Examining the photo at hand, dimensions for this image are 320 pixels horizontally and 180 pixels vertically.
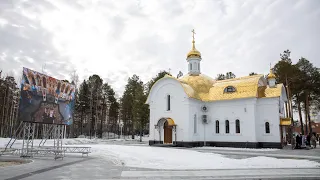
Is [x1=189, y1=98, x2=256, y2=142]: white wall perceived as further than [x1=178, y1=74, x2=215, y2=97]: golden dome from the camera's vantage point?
No

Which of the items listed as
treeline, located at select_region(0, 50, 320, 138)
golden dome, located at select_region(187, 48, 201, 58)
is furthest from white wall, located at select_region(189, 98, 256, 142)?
treeline, located at select_region(0, 50, 320, 138)

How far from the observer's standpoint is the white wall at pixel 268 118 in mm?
24109

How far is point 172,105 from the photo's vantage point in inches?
1067

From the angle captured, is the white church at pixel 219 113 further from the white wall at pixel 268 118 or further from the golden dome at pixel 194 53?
the golden dome at pixel 194 53

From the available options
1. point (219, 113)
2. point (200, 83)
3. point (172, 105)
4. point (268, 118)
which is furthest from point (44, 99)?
point (268, 118)

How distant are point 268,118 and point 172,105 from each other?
9.95 metres

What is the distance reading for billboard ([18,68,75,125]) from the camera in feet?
46.1

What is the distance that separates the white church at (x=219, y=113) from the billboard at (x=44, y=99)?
1248cm

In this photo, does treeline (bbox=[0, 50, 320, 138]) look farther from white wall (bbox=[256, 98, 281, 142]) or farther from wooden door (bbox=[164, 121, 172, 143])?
wooden door (bbox=[164, 121, 172, 143])

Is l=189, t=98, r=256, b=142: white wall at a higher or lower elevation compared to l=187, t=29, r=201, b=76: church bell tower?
lower

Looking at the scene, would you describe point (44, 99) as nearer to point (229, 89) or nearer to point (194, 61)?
point (229, 89)

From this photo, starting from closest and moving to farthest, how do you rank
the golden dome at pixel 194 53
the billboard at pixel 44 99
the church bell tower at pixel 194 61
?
1. the billboard at pixel 44 99
2. the church bell tower at pixel 194 61
3. the golden dome at pixel 194 53

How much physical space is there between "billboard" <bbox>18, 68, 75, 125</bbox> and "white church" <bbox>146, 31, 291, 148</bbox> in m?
12.5

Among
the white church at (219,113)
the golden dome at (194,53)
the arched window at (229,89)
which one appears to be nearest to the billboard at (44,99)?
the white church at (219,113)
